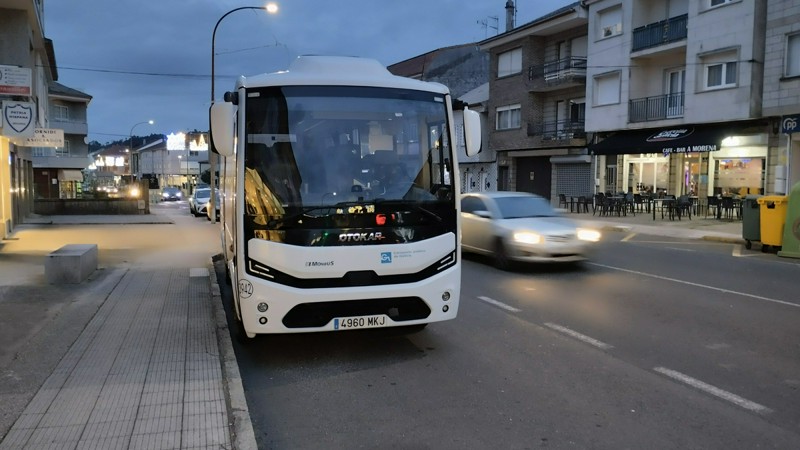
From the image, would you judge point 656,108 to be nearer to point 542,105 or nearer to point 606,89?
point 606,89

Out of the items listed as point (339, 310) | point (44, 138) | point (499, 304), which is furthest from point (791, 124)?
point (44, 138)

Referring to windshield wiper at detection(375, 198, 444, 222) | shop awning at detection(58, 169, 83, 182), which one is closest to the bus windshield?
windshield wiper at detection(375, 198, 444, 222)

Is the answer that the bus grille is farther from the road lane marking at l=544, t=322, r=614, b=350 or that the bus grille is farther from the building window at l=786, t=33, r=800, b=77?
the building window at l=786, t=33, r=800, b=77

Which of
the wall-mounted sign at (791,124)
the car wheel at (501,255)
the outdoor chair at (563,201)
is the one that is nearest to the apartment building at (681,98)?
the wall-mounted sign at (791,124)

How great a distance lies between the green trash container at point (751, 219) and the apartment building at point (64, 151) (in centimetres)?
5557

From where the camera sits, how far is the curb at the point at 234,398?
4031 millimetres

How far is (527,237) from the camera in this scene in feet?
37.7

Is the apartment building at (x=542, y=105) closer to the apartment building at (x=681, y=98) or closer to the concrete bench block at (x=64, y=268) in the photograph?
the apartment building at (x=681, y=98)

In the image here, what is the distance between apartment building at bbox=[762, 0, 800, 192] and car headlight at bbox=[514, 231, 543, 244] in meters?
14.9

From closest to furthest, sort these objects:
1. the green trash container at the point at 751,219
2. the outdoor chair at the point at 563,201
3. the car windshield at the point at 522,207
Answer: the car windshield at the point at 522,207 < the green trash container at the point at 751,219 < the outdoor chair at the point at 563,201

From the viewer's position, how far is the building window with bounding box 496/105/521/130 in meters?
36.6

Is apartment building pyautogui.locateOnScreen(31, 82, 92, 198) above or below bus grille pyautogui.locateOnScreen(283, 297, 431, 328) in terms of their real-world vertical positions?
above

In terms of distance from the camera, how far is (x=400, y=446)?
13.6ft

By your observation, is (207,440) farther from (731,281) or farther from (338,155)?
(731,281)
